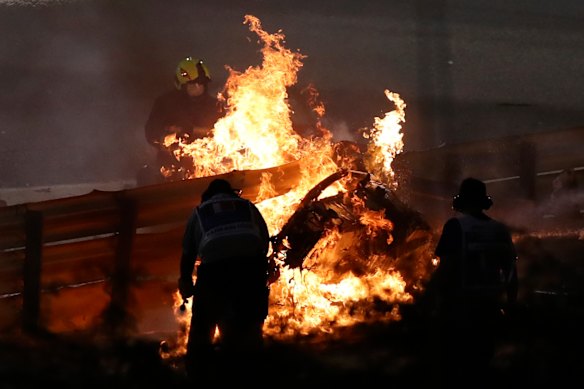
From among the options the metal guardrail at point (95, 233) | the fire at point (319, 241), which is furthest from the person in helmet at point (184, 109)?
the metal guardrail at point (95, 233)

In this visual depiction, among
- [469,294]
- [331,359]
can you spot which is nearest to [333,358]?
[331,359]

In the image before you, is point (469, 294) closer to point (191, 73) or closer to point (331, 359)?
point (331, 359)

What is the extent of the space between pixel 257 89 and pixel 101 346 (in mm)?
3554

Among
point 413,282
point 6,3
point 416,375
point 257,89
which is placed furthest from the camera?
point 6,3

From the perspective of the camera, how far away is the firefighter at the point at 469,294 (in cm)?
533

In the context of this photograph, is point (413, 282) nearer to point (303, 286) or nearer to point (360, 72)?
point (303, 286)

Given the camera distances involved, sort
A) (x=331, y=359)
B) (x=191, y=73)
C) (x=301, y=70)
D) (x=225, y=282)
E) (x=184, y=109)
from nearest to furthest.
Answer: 1. (x=225, y=282)
2. (x=331, y=359)
3. (x=184, y=109)
4. (x=191, y=73)
5. (x=301, y=70)

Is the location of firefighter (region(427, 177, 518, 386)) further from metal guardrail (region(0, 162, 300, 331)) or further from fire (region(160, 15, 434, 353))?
metal guardrail (region(0, 162, 300, 331))

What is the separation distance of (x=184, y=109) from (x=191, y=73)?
A: 1.85 ft

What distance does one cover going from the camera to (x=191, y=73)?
10.5m

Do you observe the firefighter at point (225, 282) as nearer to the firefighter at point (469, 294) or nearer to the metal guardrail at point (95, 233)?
the firefighter at point (469, 294)

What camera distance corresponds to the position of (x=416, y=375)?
20.7 feet

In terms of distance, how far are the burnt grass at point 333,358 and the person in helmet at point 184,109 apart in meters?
3.64

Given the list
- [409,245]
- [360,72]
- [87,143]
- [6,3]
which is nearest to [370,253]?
[409,245]
